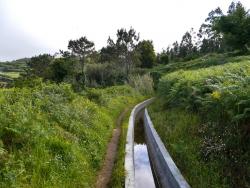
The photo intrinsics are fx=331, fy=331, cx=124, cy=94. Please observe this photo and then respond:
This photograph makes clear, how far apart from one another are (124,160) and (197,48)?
70.3m

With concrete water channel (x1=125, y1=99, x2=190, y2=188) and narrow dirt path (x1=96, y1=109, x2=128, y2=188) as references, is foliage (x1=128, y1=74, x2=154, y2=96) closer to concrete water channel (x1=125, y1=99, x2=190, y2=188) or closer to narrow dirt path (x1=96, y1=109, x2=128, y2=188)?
narrow dirt path (x1=96, y1=109, x2=128, y2=188)

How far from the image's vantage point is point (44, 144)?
7.57 metres

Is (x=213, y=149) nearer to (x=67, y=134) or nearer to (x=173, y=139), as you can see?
(x=173, y=139)

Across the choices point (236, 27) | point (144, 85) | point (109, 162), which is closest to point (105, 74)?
point (144, 85)

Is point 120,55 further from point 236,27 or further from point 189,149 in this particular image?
point 189,149

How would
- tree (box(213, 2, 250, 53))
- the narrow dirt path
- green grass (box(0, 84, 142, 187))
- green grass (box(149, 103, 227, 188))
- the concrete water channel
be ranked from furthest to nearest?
tree (box(213, 2, 250, 53)) → the narrow dirt path → the concrete water channel → green grass (box(149, 103, 227, 188)) → green grass (box(0, 84, 142, 187))

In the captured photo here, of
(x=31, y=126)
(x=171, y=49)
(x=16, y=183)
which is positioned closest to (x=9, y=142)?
(x=31, y=126)

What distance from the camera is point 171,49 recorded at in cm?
8512

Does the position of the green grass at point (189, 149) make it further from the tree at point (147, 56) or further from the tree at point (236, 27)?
the tree at point (147, 56)

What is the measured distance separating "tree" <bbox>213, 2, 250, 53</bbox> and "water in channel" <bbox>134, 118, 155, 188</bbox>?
778 inches

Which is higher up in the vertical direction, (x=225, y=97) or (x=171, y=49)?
(x=171, y=49)

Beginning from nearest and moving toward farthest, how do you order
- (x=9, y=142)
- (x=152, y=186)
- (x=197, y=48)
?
(x=9, y=142) < (x=152, y=186) < (x=197, y=48)

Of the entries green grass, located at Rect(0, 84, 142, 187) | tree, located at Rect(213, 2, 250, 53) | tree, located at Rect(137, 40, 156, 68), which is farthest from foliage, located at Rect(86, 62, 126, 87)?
green grass, located at Rect(0, 84, 142, 187)

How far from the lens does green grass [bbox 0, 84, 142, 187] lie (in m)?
6.42
